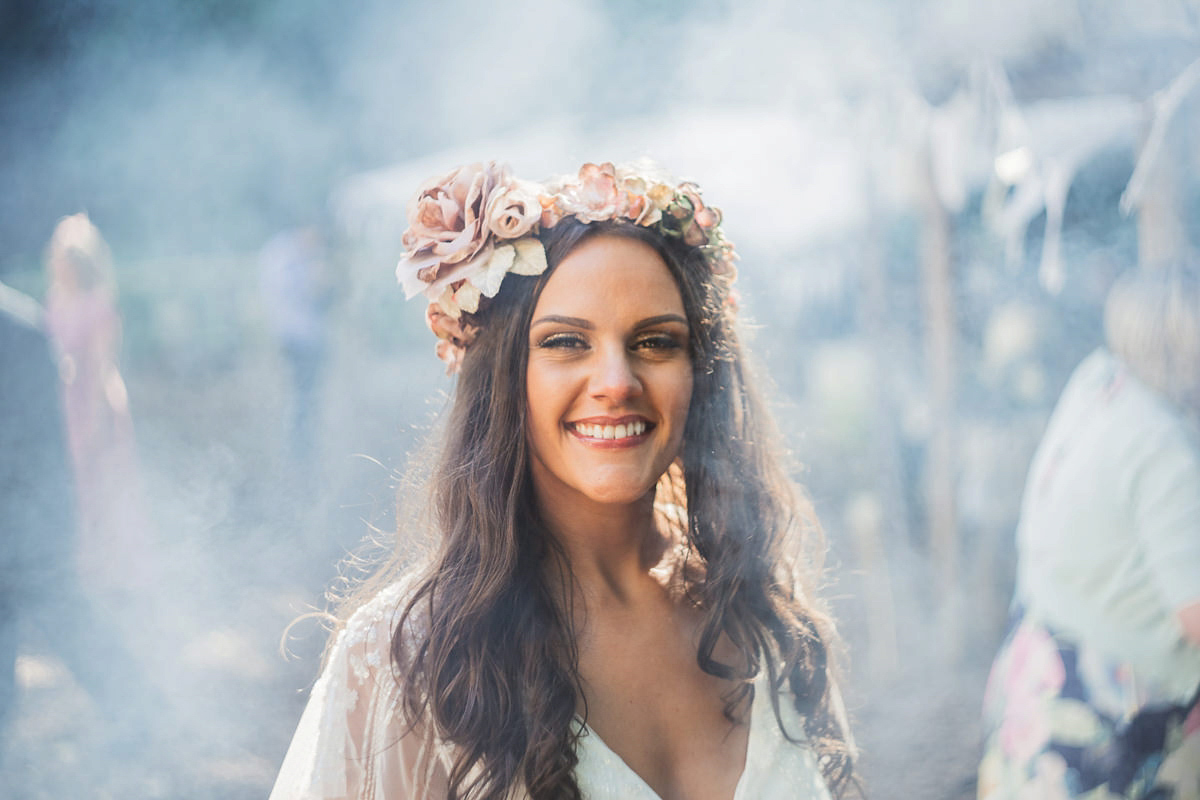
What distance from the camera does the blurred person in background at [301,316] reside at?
4.03ft

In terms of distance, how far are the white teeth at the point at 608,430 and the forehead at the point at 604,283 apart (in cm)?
14

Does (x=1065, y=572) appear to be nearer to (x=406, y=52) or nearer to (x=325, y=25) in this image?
(x=406, y=52)

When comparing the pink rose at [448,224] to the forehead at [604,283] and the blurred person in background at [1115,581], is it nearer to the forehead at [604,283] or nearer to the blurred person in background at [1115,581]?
the forehead at [604,283]

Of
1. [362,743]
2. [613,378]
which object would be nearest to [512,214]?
[613,378]

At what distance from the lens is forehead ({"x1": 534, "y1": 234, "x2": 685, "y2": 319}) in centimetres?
103

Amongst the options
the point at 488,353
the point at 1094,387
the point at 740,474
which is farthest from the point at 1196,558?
the point at 488,353

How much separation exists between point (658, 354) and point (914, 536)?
74 centimetres

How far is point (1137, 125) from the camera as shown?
1.41 metres

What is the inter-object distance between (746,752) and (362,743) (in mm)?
503

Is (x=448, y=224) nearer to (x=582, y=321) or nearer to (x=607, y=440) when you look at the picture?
(x=582, y=321)

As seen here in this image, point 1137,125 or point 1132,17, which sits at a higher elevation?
point 1132,17

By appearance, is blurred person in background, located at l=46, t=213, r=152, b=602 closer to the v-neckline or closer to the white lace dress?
the white lace dress

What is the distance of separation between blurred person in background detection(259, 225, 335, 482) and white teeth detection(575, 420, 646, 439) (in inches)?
18.3

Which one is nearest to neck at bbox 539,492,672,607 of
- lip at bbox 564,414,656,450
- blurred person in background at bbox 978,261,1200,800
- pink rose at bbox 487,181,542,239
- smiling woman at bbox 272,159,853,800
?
smiling woman at bbox 272,159,853,800
